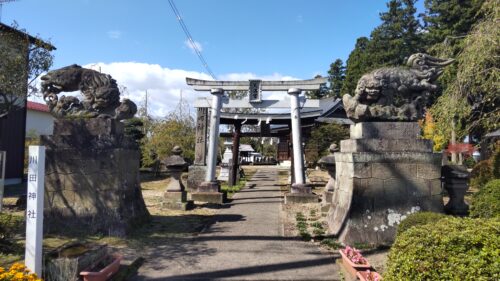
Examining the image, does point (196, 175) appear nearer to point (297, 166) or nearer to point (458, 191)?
point (297, 166)

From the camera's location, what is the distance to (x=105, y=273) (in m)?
4.66

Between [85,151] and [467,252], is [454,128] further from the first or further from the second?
[85,151]

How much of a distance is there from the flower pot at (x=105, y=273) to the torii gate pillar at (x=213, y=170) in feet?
26.1

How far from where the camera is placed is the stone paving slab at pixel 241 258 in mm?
5297

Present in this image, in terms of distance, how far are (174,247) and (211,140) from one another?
7.90 metres

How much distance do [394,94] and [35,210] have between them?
6.38 metres

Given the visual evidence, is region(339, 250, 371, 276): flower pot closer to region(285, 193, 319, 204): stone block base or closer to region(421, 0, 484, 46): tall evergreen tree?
region(285, 193, 319, 204): stone block base

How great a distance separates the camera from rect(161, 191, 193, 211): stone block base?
1124 centimetres

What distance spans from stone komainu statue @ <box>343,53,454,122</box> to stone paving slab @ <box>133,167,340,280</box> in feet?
9.23

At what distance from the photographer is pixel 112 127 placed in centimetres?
763

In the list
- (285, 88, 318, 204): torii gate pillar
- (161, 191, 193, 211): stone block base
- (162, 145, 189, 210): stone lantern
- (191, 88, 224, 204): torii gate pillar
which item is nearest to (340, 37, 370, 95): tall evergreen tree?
(285, 88, 318, 204): torii gate pillar

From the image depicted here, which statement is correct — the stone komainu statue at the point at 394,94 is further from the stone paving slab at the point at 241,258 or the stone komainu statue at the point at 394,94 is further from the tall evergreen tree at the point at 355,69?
the tall evergreen tree at the point at 355,69

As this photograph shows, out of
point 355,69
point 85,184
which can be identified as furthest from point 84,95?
point 355,69

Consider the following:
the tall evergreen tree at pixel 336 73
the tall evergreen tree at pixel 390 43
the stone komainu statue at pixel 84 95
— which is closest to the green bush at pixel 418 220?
the stone komainu statue at pixel 84 95
